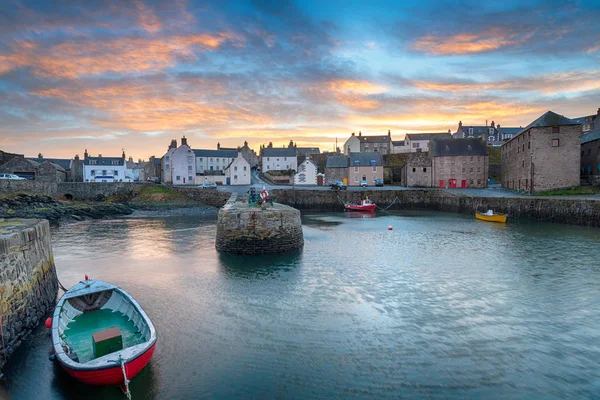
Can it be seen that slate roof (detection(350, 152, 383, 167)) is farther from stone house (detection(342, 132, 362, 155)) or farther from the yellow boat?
the yellow boat

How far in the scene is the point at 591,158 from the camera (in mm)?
45188

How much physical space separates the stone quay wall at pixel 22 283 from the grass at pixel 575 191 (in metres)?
45.7

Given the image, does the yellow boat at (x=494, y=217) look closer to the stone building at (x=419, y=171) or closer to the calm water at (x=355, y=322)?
the calm water at (x=355, y=322)

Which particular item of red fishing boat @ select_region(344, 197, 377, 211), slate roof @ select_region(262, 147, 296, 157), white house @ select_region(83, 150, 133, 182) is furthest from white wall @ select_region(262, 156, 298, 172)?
red fishing boat @ select_region(344, 197, 377, 211)

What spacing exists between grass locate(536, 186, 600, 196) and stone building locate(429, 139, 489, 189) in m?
16.3

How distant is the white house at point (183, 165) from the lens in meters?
67.6

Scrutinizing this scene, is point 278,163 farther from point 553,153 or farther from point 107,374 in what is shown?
point 107,374

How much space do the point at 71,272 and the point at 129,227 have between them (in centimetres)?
1765

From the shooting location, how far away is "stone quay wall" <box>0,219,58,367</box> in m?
9.14

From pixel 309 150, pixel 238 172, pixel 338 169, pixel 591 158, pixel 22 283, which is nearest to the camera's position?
pixel 22 283

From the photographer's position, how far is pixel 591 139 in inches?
1796

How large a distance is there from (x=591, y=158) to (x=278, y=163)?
5780cm

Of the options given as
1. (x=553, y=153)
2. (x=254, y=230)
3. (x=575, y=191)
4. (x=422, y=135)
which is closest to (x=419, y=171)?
(x=553, y=153)

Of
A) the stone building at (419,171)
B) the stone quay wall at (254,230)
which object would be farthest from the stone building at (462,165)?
the stone quay wall at (254,230)
